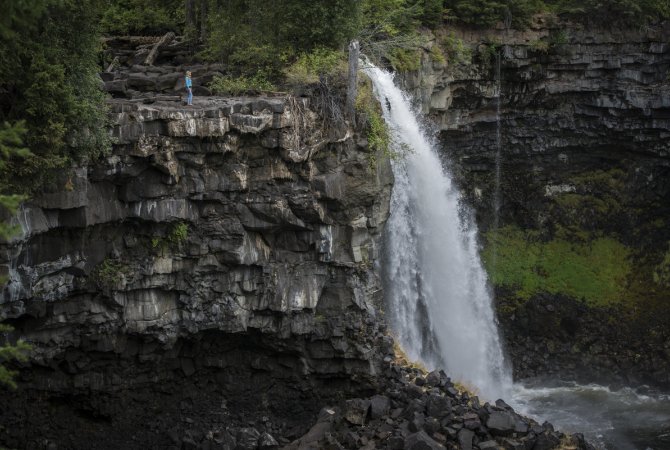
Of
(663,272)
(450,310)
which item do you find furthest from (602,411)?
(663,272)

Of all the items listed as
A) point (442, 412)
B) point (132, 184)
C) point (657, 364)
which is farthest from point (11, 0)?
point (657, 364)

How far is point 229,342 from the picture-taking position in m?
22.4

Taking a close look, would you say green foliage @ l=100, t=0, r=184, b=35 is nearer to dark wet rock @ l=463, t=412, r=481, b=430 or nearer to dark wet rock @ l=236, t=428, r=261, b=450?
dark wet rock @ l=236, t=428, r=261, b=450

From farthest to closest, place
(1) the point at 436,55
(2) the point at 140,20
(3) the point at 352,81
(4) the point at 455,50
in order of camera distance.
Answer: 1. (4) the point at 455,50
2. (2) the point at 140,20
3. (1) the point at 436,55
4. (3) the point at 352,81

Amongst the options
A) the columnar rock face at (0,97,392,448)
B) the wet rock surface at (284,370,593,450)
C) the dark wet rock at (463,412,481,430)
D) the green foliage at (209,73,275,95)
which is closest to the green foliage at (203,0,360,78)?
the green foliage at (209,73,275,95)

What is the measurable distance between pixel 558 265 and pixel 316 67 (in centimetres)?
1772

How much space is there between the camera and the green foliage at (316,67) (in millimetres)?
22500

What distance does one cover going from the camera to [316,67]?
22625 mm

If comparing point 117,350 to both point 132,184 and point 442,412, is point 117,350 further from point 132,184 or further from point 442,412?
point 442,412

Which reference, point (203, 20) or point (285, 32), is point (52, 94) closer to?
point (285, 32)

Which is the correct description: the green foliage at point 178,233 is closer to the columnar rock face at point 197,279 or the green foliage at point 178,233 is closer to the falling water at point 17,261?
the columnar rock face at point 197,279

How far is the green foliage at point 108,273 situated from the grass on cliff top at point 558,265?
769 inches

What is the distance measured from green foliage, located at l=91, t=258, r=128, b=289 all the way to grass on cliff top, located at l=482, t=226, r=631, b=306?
1954cm

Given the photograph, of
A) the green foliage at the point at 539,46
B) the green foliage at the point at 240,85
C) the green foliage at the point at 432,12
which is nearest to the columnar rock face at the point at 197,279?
the green foliage at the point at 240,85
